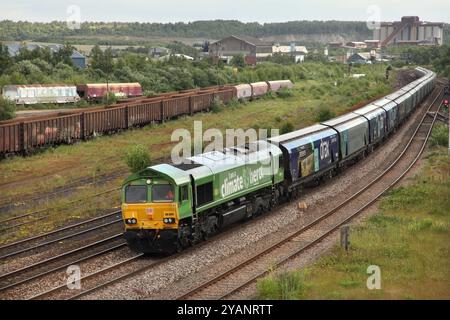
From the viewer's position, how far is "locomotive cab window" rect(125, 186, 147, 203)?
70.7 ft

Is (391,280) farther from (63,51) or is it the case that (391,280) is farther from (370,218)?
(63,51)

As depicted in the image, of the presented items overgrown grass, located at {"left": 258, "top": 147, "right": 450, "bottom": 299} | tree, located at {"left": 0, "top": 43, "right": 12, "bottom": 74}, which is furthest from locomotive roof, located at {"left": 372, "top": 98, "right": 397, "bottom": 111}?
tree, located at {"left": 0, "top": 43, "right": 12, "bottom": 74}

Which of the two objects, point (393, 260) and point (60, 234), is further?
point (60, 234)

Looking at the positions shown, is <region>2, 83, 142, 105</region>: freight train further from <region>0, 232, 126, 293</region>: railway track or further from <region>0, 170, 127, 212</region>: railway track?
<region>0, 232, 126, 293</region>: railway track

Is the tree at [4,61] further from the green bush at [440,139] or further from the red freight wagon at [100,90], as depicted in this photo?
the green bush at [440,139]

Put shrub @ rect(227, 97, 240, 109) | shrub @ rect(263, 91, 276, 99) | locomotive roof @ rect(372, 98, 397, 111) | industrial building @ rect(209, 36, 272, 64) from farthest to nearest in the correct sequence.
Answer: industrial building @ rect(209, 36, 272, 64) → shrub @ rect(263, 91, 276, 99) → shrub @ rect(227, 97, 240, 109) → locomotive roof @ rect(372, 98, 397, 111)

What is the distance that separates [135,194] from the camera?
21672 mm

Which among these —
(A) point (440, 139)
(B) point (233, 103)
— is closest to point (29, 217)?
(A) point (440, 139)

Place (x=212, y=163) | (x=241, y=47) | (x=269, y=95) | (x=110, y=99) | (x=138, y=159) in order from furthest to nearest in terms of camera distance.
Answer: (x=241, y=47), (x=269, y=95), (x=110, y=99), (x=138, y=159), (x=212, y=163)

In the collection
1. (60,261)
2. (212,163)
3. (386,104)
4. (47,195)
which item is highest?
(212,163)

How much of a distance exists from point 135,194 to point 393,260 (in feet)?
27.1

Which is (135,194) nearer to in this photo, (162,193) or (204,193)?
(162,193)

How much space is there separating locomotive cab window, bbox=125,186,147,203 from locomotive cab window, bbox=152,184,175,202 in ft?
1.13
